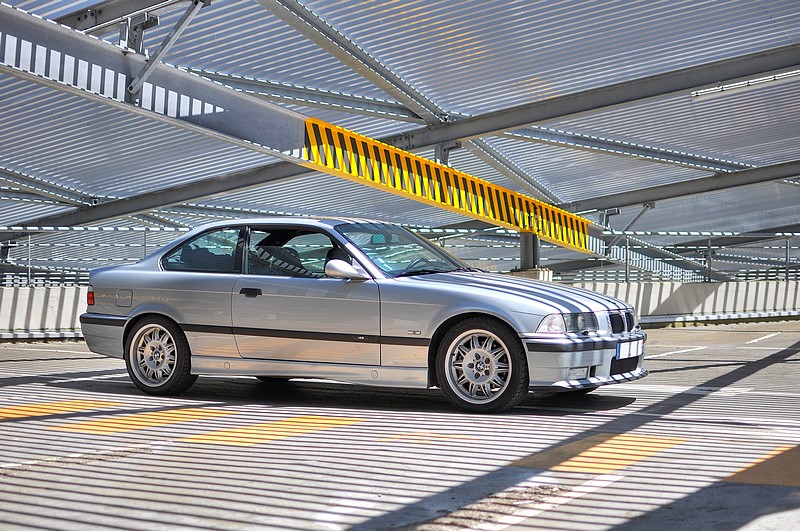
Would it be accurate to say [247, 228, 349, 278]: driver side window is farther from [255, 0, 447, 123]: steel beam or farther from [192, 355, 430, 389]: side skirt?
[255, 0, 447, 123]: steel beam

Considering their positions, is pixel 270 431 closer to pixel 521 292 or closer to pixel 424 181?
pixel 521 292

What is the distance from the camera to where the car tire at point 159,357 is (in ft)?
26.1

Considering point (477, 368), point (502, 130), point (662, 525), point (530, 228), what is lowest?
point (662, 525)

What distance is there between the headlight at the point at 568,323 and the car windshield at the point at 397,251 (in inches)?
47.6

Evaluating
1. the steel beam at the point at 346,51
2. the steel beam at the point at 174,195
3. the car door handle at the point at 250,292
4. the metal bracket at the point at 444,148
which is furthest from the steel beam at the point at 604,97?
the car door handle at the point at 250,292

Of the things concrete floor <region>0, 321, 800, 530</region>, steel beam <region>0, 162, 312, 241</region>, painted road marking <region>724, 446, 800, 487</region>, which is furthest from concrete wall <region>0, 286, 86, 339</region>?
painted road marking <region>724, 446, 800, 487</region>

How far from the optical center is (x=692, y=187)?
28.9m

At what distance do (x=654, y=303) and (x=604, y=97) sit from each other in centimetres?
390

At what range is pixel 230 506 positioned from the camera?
4031 millimetres

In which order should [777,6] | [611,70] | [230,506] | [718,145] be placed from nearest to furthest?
[230,506] → [777,6] → [611,70] → [718,145]

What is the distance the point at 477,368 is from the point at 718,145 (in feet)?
65.8

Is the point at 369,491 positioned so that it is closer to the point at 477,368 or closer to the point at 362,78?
the point at 477,368

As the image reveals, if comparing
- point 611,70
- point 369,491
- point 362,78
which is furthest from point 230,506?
point 611,70

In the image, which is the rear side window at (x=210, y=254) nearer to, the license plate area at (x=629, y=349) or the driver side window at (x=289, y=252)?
the driver side window at (x=289, y=252)
